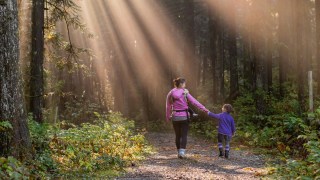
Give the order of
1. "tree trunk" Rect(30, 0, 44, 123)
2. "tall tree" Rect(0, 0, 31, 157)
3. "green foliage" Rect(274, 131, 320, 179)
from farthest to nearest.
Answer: "tree trunk" Rect(30, 0, 44, 123) < "tall tree" Rect(0, 0, 31, 157) < "green foliage" Rect(274, 131, 320, 179)

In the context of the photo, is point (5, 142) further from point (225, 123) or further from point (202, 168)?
point (225, 123)

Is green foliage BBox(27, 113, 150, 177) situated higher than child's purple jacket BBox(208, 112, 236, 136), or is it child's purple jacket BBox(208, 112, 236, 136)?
child's purple jacket BBox(208, 112, 236, 136)

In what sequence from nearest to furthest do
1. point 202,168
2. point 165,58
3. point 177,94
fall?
point 202,168, point 177,94, point 165,58

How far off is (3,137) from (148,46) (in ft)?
75.6

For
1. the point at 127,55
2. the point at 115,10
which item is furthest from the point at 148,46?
the point at 115,10

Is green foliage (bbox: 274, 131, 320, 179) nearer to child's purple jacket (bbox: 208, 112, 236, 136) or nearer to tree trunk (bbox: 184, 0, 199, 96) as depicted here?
child's purple jacket (bbox: 208, 112, 236, 136)

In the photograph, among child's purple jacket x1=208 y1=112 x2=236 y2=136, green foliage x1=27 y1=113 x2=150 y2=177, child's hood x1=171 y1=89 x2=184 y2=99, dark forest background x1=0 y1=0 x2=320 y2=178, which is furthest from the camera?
dark forest background x1=0 y1=0 x2=320 y2=178


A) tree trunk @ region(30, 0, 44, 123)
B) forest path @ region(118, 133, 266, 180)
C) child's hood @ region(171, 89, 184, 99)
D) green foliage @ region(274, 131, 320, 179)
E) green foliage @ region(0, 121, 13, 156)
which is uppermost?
tree trunk @ region(30, 0, 44, 123)

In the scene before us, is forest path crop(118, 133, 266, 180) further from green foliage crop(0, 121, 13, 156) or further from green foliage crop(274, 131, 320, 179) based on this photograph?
green foliage crop(0, 121, 13, 156)

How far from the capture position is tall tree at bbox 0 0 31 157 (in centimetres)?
786

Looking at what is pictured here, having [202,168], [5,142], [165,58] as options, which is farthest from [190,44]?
[5,142]

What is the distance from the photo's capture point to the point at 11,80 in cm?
796

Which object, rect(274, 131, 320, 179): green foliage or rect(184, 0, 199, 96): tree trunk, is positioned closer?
rect(274, 131, 320, 179): green foliage

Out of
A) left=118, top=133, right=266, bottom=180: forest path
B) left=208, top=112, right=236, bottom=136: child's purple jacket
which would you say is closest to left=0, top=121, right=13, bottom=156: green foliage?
left=118, top=133, right=266, bottom=180: forest path
